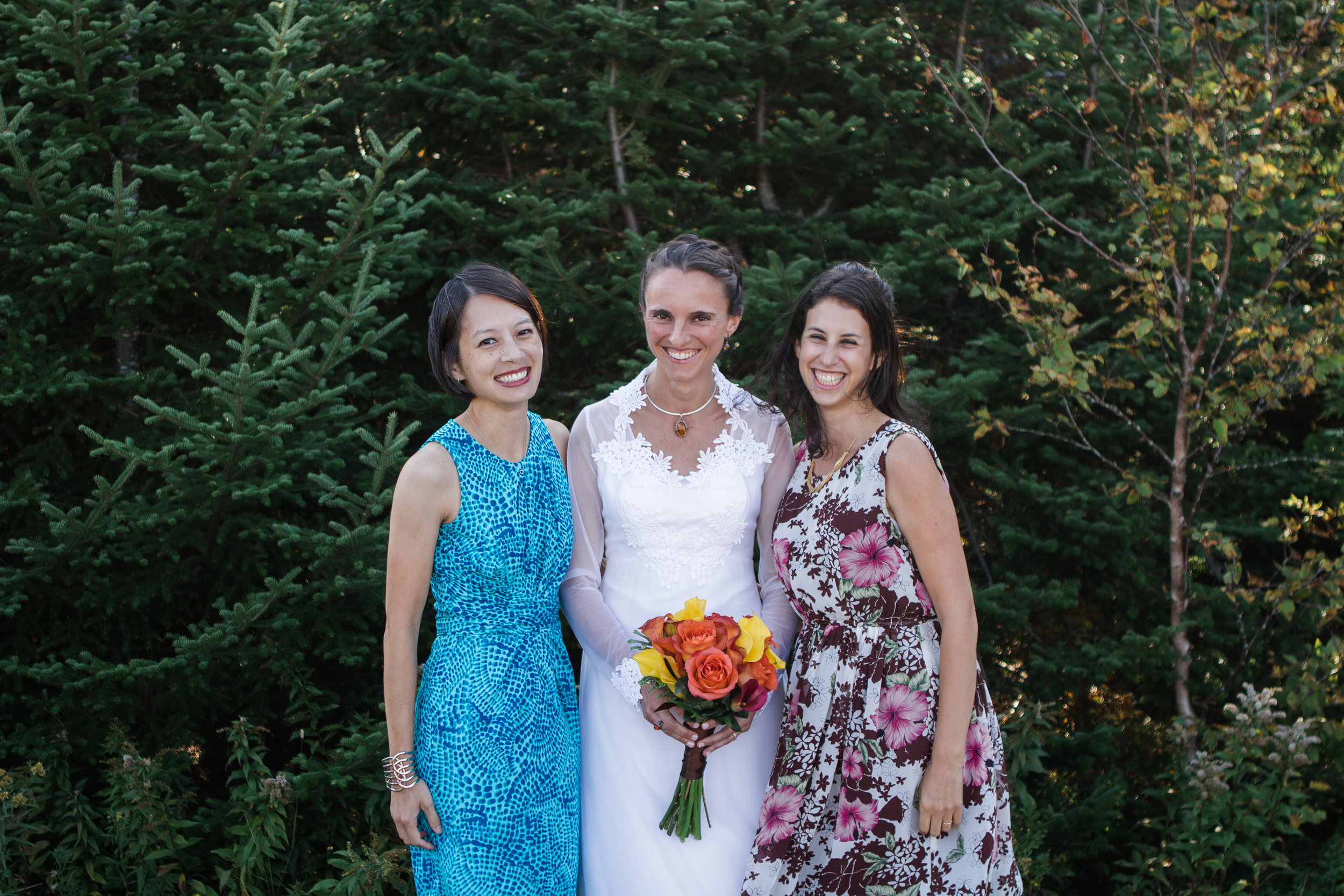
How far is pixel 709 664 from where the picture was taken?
216 centimetres

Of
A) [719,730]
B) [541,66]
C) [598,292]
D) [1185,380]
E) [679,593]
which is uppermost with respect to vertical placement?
[541,66]

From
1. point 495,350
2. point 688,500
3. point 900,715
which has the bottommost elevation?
point 900,715

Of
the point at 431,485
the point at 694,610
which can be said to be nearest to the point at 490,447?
the point at 431,485

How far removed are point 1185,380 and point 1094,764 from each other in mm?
1774

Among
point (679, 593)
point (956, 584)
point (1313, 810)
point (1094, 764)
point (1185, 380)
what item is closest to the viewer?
point (956, 584)

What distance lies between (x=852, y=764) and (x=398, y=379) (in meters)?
3.05

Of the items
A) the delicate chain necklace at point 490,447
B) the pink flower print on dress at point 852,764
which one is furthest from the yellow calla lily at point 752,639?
the delicate chain necklace at point 490,447

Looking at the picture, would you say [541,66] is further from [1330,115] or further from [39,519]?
[1330,115]

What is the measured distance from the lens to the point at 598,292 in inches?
167

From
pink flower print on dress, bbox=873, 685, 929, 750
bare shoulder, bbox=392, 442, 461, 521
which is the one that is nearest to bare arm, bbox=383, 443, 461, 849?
bare shoulder, bbox=392, 442, 461, 521

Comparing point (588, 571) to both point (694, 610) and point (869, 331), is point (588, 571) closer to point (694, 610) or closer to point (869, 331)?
point (694, 610)

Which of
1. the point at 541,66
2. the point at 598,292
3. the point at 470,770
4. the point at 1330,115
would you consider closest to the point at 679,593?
the point at 470,770

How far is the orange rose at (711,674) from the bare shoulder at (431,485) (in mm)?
729

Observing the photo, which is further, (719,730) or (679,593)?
(679,593)
